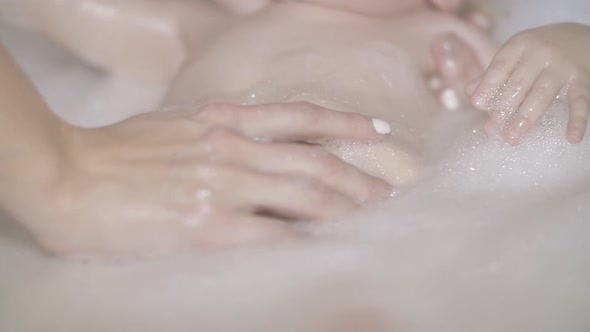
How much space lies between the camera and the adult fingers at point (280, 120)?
0.67 meters

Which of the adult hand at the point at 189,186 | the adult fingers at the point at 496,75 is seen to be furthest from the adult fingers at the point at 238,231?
the adult fingers at the point at 496,75

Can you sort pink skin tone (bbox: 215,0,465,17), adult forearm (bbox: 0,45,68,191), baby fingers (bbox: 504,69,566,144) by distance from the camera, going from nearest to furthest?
1. adult forearm (bbox: 0,45,68,191)
2. baby fingers (bbox: 504,69,566,144)
3. pink skin tone (bbox: 215,0,465,17)

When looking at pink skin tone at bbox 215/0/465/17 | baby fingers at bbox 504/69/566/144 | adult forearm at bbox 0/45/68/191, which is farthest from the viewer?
pink skin tone at bbox 215/0/465/17

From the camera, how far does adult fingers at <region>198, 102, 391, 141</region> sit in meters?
0.67

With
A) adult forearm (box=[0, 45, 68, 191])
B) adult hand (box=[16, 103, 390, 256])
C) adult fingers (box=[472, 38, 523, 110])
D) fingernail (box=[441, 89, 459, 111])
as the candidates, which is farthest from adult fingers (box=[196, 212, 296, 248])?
fingernail (box=[441, 89, 459, 111])

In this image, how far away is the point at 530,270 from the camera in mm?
651

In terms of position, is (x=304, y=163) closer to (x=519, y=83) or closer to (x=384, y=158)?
(x=384, y=158)

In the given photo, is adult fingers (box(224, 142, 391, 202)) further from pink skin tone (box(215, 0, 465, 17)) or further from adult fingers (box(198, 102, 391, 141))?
pink skin tone (box(215, 0, 465, 17))

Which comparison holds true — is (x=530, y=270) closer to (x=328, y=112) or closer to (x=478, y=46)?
(x=328, y=112)

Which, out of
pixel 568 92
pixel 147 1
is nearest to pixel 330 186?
pixel 568 92

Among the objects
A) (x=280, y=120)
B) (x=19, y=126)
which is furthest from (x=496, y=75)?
(x=19, y=126)

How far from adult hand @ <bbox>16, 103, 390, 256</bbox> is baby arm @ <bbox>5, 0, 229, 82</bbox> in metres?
0.41

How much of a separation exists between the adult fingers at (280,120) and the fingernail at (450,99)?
0.31m

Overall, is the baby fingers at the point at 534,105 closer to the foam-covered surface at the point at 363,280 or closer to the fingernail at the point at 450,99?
the foam-covered surface at the point at 363,280
